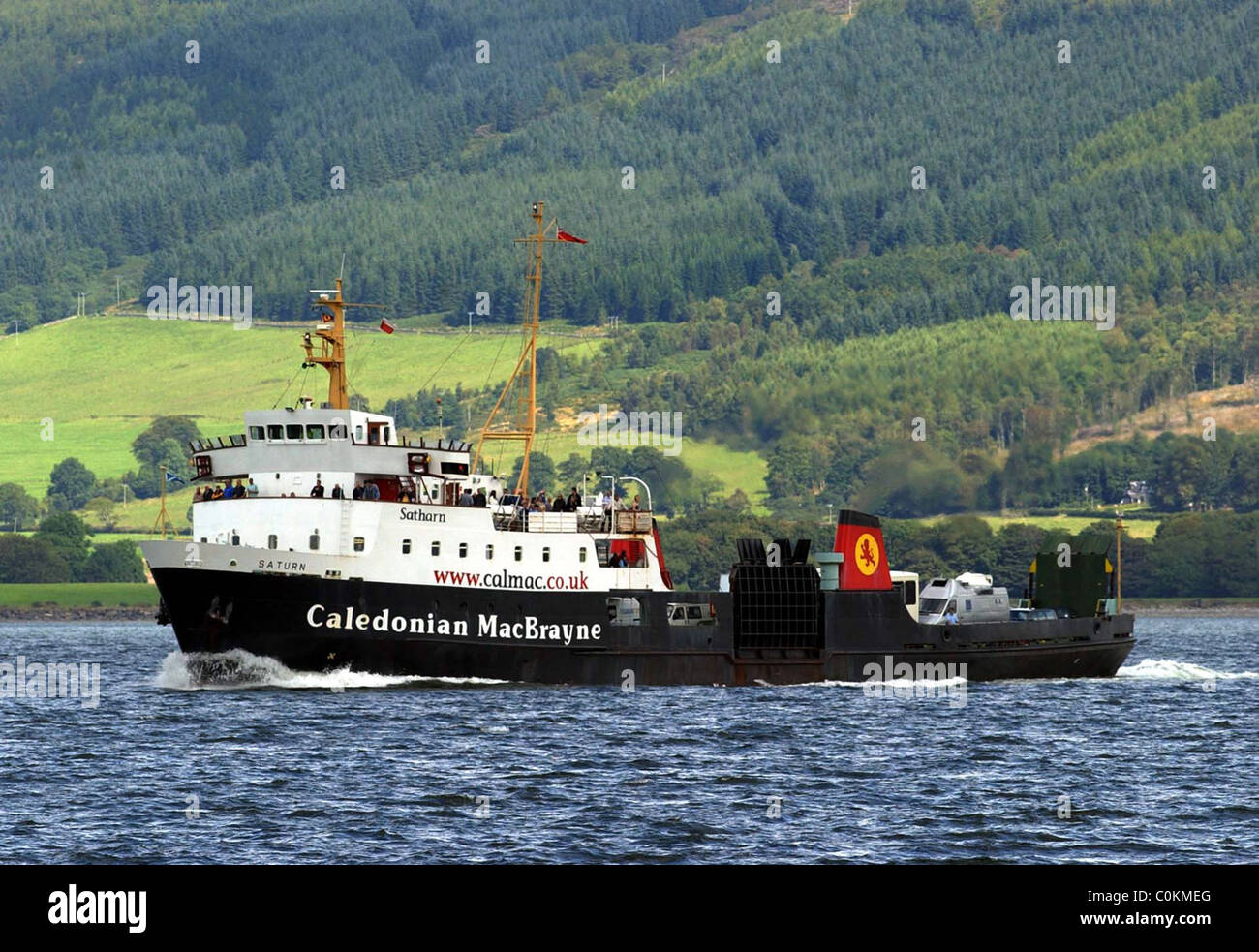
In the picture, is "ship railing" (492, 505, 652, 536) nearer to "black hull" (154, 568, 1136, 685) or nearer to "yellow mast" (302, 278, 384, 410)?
"black hull" (154, 568, 1136, 685)

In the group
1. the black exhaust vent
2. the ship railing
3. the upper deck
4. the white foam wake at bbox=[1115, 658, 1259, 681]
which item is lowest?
the white foam wake at bbox=[1115, 658, 1259, 681]

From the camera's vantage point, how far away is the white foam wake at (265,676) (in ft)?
192

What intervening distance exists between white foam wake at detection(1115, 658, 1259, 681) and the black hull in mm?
13306

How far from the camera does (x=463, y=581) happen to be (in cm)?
6019

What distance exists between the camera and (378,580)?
5916 centimetres

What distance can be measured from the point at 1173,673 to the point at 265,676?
4439 cm

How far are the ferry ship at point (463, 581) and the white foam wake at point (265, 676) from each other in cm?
28

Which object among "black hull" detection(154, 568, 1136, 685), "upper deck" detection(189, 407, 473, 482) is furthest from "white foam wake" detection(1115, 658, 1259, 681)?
"upper deck" detection(189, 407, 473, 482)

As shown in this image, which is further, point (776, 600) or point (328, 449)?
point (776, 600)

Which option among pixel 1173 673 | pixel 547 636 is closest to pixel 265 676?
pixel 547 636

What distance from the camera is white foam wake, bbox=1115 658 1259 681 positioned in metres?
81.6

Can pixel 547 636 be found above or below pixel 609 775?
above

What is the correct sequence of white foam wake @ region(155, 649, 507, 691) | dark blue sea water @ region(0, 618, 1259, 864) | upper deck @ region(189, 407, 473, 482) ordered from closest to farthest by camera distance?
dark blue sea water @ region(0, 618, 1259, 864)
white foam wake @ region(155, 649, 507, 691)
upper deck @ region(189, 407, 473, 482)

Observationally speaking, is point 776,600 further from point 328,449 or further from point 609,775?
point 609,775
